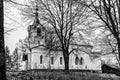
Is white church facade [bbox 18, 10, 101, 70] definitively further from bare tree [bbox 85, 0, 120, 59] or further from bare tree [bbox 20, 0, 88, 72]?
bare tree [bbox 85, 0, 120, 59]

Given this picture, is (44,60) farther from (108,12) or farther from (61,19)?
(108,12)

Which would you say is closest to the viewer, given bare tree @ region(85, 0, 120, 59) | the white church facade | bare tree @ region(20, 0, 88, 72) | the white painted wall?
bare tree @ region(85, 0, 120, 59)

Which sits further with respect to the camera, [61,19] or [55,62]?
[55,62]

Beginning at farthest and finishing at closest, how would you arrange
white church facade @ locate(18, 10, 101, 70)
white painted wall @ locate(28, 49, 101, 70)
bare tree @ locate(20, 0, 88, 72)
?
white church facade @ locate(18, 10, 101, 70) < white painted wall @ locate(28, 49, 101, 70) < bare tree @ locate(20, 0, 88, 72)

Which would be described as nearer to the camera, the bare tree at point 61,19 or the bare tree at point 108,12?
the bare tree at point 108,12

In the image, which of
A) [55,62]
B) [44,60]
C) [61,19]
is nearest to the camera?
[61,19]

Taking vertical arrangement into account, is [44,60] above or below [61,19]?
below

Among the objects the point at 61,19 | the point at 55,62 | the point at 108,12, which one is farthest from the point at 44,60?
the point at 108,12

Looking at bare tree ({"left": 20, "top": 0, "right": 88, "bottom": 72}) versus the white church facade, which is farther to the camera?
the white church facade

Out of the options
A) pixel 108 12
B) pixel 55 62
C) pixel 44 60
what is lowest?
pixel 55 62

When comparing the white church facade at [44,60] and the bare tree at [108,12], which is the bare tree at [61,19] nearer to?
the bare tree at [108,12]

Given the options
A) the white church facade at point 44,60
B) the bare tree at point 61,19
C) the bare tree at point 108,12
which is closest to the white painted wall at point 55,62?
the white church facade at point 44,60

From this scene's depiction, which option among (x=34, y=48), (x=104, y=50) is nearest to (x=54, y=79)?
(x=104, y=50)

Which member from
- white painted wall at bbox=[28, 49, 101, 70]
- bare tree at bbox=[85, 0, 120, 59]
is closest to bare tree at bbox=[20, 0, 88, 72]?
bare tree at bbox=[85, 0, 120, 59]
